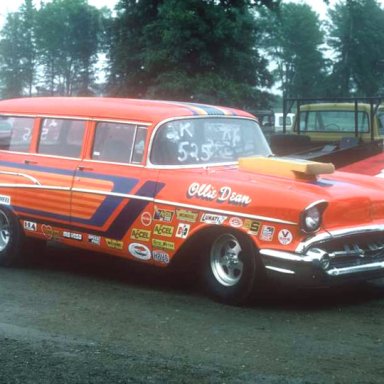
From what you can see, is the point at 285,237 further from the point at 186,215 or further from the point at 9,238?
the point at 9,238

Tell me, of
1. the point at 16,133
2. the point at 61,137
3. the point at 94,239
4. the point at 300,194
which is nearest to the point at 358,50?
the point at 16,133

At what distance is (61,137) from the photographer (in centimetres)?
753

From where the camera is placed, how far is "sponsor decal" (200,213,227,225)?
6.03 metres

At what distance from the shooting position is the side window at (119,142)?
6.85 metres

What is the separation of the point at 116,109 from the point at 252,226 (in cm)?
201

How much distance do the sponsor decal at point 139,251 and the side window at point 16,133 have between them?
1894 mm

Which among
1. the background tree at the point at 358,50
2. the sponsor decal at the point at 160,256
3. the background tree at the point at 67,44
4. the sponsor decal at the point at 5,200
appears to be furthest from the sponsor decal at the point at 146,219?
the background tree at the point at 67,44

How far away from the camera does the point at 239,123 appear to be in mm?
7434

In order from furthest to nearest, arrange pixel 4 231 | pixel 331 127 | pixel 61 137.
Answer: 1. pixel 331 127
2. pixel 4 231
3. pixel 61 137

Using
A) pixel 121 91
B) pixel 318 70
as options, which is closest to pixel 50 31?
pixel 318 70

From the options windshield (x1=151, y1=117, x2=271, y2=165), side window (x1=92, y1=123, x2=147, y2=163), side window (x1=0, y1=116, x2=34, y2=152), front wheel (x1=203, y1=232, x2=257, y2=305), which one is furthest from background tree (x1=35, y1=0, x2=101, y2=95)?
front wheel (x1=203, y1=232, x2=257, y2=305)

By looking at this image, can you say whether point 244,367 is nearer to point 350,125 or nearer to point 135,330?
point 135,330

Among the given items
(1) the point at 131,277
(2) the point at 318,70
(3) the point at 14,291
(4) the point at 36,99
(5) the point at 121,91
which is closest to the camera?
(3) the point at 14,291

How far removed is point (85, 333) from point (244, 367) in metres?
1.29
